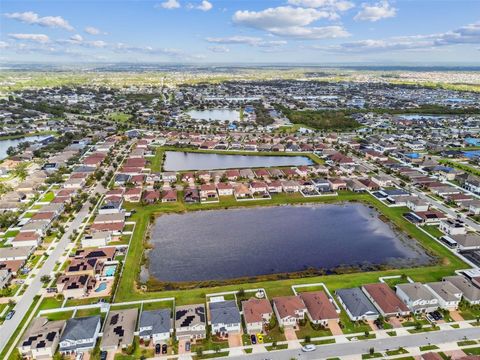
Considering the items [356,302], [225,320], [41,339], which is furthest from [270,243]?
[41,339]

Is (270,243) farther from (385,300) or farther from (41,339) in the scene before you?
(41,339)

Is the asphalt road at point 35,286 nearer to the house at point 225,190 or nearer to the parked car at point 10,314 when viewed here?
the parked car at point 10,314

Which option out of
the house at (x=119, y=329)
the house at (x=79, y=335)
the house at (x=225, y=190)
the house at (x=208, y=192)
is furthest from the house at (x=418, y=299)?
the house at (x=208, y=192)

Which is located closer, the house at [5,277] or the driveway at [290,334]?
the driveway at [290,334]

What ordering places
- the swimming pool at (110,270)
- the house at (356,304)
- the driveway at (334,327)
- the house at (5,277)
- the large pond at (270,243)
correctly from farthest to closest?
the large pond at (270,243) < the swimming pool at (110,270) < the house at (5,277) < the house at (356,304) < the driveway at (334,327)

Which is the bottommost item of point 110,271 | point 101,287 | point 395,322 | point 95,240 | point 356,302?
point 101,287

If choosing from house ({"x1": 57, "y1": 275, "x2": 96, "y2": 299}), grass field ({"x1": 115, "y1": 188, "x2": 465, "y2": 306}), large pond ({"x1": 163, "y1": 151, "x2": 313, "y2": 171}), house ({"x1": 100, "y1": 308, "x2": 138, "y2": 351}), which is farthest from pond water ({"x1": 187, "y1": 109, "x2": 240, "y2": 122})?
house ({"x1": 100, "y1": 308, "x2": 138, "y2": 351})

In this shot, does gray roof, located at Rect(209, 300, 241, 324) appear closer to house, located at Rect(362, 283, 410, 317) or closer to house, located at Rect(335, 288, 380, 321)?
house, located at Rect(335, 288, 380, 321)
